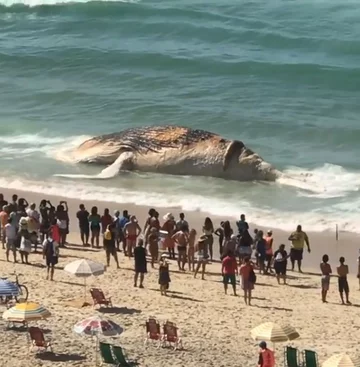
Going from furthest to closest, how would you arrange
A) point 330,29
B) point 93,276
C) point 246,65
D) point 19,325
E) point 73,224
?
1. point 330,29
2. point 246,65
3. point 73,224
4. point 93,276
5. point 19,325

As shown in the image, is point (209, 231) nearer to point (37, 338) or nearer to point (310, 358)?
point (37, 338)

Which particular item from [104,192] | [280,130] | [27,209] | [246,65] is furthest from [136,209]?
[246,65]

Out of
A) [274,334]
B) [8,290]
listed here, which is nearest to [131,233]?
[8,290]

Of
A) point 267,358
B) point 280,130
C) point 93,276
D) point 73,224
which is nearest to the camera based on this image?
point 267,358

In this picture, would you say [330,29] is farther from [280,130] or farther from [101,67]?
[280,130]

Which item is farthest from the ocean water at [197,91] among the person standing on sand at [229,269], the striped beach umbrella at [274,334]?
the striped beach umbrella at [274,334]

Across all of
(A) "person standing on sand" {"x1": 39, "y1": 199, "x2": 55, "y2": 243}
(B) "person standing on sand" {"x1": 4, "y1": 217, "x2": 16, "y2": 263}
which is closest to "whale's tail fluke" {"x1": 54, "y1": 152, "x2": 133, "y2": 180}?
(A) "person standing on sand" {"x1": 39, "y1": 199, "x2": 55, "y2": 243}

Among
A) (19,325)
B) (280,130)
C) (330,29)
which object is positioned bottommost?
(19,325)
